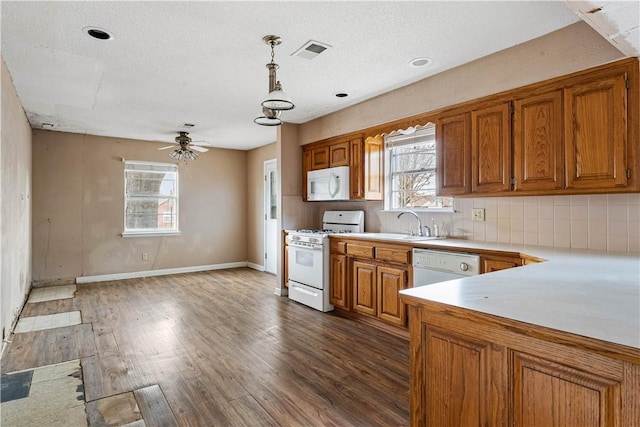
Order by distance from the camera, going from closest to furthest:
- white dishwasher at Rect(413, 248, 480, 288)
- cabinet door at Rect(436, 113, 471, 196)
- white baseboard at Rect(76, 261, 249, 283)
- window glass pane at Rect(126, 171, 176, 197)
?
white dishwasher at Rect(413, 248, 480, 288) → cabinet door at Rect(436, 113, 471, 196) → white baseboard at Rect(76, 261, 249, 283) → window glass pane at Rect(126, 171, 176, 197)

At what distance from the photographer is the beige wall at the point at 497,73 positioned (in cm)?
242

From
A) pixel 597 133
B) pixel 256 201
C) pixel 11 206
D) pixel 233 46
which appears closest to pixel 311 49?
pixel 233 46

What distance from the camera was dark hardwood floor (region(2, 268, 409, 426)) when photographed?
Result: 221cm

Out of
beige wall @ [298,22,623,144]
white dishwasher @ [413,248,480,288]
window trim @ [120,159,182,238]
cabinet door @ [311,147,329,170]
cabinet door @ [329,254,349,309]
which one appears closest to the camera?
beige wall @ [298,22,623,144]

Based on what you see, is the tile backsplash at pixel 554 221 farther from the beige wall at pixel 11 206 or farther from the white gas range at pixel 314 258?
the beige wall at pixel 11 206

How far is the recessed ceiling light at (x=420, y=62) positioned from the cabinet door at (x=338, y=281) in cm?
214

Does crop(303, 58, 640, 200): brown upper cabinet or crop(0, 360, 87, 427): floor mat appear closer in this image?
crop(0, 360, 87, 427): floor mat

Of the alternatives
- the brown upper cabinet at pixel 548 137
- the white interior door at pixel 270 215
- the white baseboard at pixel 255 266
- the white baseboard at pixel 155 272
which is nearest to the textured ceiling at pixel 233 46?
the brown upper cabinet at pixel 548 137

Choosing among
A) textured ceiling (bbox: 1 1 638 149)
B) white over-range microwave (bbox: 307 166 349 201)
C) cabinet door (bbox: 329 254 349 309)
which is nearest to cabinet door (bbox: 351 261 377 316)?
cabinet door (bbox: 329 254 349 309)

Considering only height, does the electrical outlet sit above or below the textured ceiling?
below

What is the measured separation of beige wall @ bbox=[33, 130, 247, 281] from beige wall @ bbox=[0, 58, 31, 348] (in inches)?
49.1

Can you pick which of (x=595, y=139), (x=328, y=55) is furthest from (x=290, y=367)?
(x=595, y=139)

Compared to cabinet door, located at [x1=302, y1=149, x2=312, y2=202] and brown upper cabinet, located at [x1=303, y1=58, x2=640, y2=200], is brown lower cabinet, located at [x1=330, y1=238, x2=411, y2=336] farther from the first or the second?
cabinet door, located at [x1=302, y1=149, x2=312, y2=202]

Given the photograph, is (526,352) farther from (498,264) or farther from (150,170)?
(150,170)
